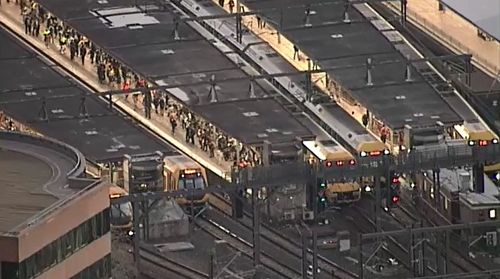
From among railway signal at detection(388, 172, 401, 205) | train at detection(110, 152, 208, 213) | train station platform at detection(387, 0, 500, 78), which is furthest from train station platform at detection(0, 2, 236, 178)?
train station platform at detection(387, 0, 500, 78)

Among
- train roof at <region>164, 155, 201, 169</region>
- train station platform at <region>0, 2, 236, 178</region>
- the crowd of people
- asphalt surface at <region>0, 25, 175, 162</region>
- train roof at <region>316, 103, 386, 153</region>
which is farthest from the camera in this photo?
train roof at <region>316, 103, 386, 153</region>

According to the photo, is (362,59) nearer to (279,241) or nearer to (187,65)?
(187,65)

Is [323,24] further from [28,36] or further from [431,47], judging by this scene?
[28,36]

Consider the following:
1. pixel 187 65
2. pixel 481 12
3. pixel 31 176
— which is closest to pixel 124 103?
pixel 187 65

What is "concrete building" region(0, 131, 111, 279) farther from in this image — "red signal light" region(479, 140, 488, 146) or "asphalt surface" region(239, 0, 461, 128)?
"asphalt surface" region(239, 0, 461, 128)

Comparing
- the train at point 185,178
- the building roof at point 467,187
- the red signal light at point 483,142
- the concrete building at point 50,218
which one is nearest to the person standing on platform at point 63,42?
the train at point 185,178

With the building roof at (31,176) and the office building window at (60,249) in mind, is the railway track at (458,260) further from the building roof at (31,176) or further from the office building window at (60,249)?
the office building window at (60,249)
